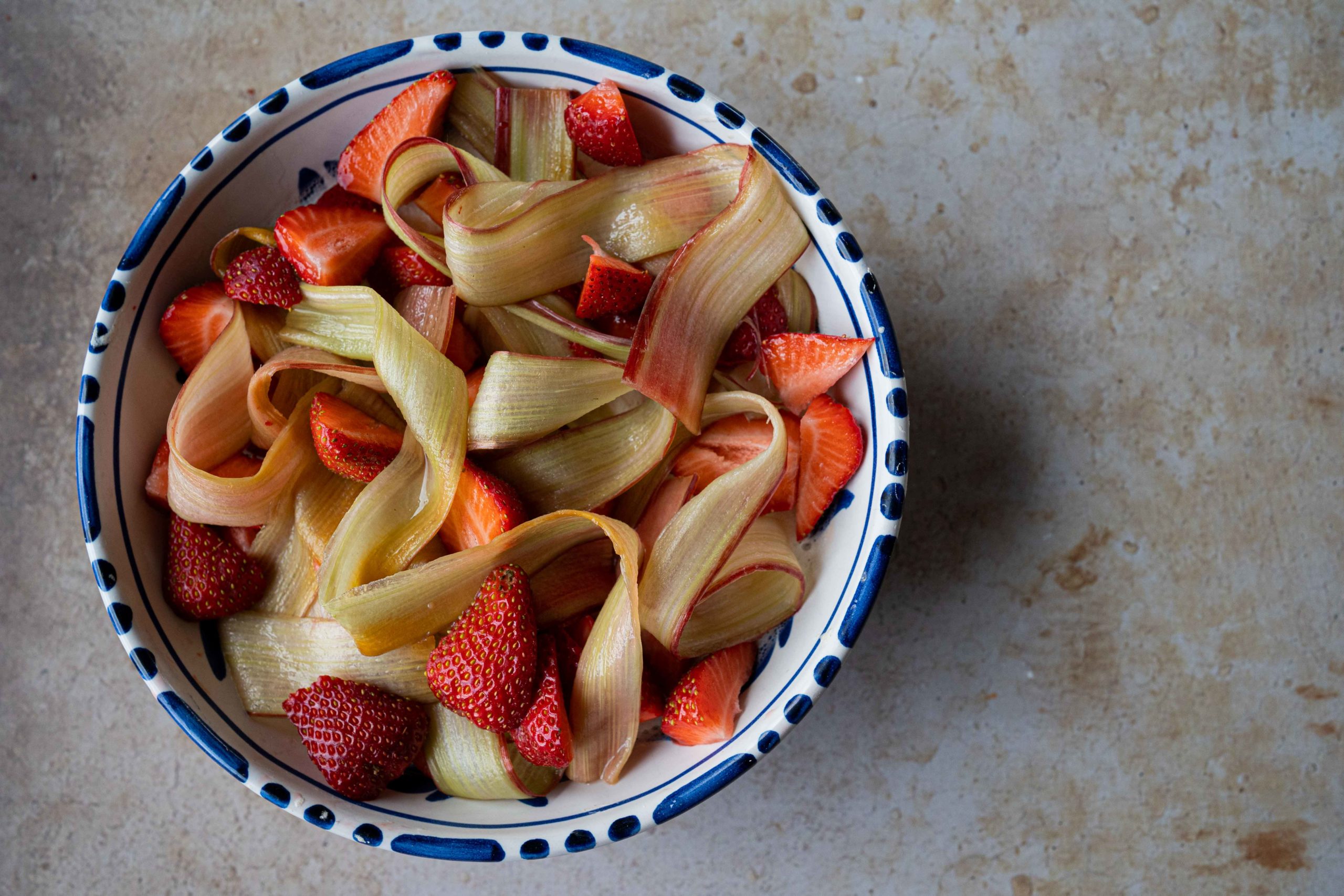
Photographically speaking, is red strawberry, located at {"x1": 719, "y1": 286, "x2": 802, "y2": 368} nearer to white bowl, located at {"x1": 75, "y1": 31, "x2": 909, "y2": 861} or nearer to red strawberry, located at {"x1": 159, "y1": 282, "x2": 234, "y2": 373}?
white bowl, located at {"x1": 75, "y1": 31, "x2": 909, "y2": 861}

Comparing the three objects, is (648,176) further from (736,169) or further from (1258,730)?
(1258,730)

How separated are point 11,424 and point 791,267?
4.27 ft

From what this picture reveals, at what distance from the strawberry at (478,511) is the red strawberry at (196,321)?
1.28 ft

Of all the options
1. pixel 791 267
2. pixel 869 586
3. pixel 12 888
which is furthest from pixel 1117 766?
pixel 12 888

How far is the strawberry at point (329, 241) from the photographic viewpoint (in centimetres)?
123

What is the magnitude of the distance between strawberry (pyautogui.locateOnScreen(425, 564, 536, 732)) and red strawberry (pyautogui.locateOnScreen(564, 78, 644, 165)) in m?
0.55

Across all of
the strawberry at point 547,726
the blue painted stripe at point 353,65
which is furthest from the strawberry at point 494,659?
the blue painted stripe at point 353,65

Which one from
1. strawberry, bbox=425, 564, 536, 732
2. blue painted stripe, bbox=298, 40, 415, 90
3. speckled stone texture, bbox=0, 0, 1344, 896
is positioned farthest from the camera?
speckled stone texture, bbox=0, 0, 1344, 896

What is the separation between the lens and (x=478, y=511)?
3.93 ft

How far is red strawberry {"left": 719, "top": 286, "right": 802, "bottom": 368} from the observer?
1.26m

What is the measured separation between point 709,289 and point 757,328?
96mm

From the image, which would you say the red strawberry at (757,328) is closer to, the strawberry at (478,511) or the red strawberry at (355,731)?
the strawberry at (478,511)

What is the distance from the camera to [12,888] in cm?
160

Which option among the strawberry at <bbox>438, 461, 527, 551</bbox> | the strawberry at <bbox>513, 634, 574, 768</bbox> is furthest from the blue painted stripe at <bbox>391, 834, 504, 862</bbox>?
the strawberry at <bbox>438, 461, 527, 551</bbox>
